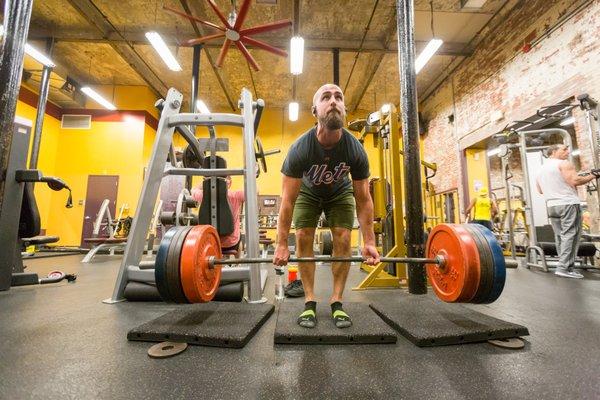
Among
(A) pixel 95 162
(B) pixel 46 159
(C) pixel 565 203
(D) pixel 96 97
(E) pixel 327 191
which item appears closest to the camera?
(E) pixel 327 191

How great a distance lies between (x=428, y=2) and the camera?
229 inches

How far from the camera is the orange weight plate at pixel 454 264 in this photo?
1286 mm

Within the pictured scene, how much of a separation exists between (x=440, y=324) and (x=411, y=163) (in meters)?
1.29

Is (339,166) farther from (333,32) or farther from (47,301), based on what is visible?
(333,32)

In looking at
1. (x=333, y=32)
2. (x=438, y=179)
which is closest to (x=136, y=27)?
(x=333, y=32)

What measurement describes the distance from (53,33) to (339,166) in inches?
335

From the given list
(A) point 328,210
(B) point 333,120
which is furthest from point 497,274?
(B) point 333,120

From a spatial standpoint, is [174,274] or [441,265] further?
[441,265]

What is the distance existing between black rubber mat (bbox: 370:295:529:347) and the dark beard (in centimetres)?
108

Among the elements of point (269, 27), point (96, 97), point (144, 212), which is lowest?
point (144, 212)

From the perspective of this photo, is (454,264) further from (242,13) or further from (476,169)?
(476,169)

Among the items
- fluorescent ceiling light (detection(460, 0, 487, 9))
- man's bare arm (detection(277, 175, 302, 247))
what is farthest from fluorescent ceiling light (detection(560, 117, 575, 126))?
Result: man's bare arm (detection(277, 175, 302, 247))

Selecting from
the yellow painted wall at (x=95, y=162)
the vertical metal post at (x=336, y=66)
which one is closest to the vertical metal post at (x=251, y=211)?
the vertical metal post at (x=336, y=66)

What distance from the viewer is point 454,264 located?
139 centimetres
